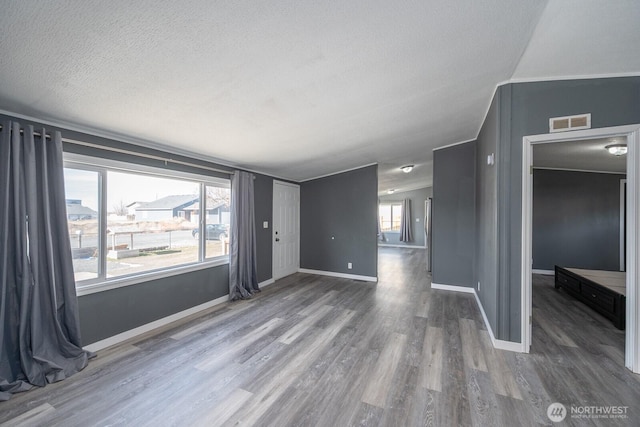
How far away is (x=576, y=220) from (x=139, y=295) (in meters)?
7.88

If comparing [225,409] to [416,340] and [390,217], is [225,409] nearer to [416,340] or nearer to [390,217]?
[416,340]

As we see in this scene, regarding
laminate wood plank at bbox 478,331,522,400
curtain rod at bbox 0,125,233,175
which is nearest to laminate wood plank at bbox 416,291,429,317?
laminate wood plank at bbox 478,331,522,400

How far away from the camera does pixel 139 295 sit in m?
2.79

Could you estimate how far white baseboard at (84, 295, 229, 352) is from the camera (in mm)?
2439

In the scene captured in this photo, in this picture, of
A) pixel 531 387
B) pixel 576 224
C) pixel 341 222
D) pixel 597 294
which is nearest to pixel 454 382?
pixel 531 387

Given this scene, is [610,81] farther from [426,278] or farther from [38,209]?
[38,209]

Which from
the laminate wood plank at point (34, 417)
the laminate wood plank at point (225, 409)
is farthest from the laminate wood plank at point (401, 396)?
the laminate wood plank at point (34, 417)

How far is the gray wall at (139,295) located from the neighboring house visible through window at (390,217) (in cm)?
825

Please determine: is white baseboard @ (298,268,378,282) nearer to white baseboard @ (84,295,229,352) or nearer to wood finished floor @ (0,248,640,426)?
Answer: wood finished floor @ (0,248,640,426)

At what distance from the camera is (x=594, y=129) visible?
7.17 feet

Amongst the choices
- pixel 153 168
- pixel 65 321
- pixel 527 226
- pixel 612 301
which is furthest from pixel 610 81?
pixel 65 321

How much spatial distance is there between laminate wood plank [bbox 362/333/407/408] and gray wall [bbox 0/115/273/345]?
255 cm

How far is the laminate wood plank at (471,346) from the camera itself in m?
2.22

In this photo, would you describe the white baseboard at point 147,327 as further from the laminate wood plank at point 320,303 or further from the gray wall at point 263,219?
the laminate wood plank at point 320,303
